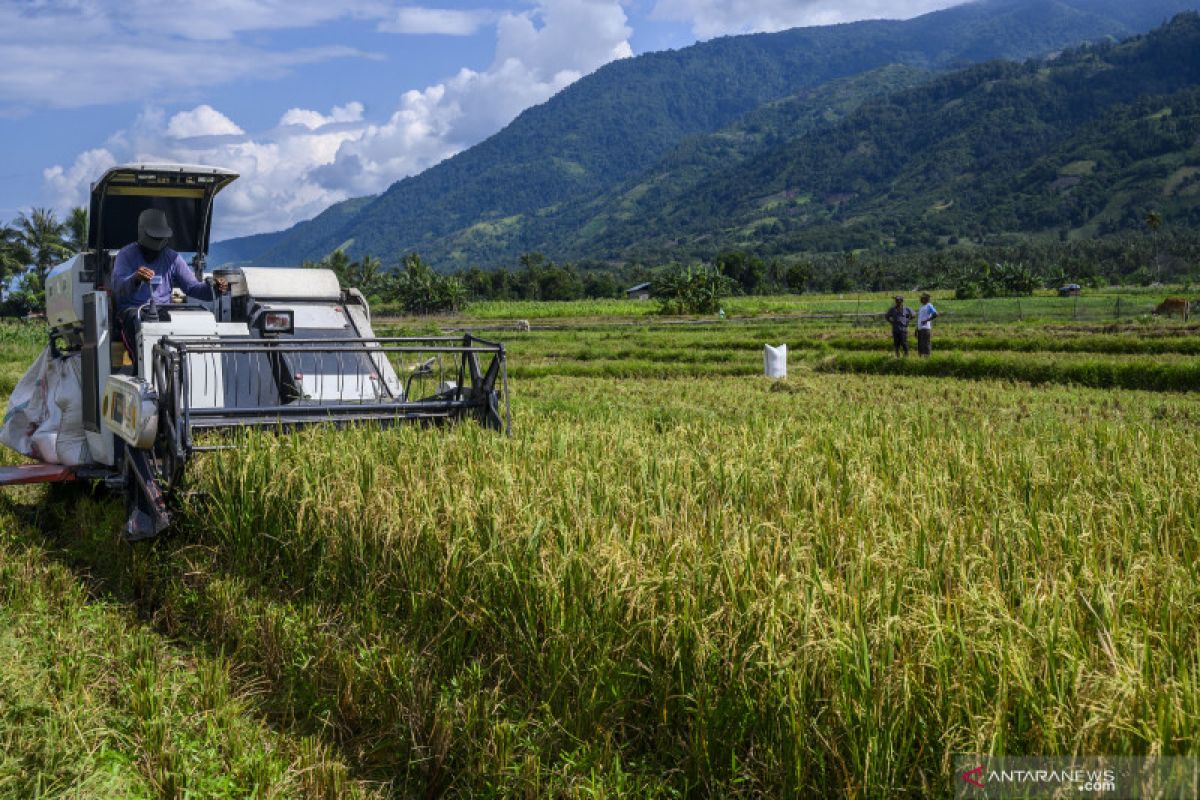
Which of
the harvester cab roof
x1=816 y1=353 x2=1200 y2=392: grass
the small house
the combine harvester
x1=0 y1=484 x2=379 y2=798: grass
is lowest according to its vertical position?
x1=0 y1=484 x2=379 y2=798: grass

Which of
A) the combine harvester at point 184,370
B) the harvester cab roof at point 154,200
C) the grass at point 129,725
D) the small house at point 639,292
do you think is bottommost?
the grass at point 129,725

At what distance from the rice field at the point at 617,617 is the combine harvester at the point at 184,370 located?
540 mm

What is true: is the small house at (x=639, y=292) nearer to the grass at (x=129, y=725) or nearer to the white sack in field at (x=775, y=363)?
the white sack in field at (x=775, y=363)

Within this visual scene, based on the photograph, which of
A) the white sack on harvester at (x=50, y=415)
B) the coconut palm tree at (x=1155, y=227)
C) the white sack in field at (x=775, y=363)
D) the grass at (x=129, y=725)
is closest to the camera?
the grass at (x=129, y=725)

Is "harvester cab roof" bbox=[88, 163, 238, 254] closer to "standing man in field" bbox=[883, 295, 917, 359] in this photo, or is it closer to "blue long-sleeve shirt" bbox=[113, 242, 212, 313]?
"blue long-sleeve shirt" bbox=[113, 242, 212, 313]

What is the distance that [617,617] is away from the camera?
3971 mm

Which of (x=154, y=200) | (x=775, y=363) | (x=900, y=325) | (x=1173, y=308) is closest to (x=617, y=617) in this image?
(x=154, y=200)

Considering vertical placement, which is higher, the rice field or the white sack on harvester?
the white sack on harvester

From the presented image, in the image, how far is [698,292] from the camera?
214 feet

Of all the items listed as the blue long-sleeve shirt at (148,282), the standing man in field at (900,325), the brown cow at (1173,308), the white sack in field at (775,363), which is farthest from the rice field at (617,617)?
the brown cow at (1173,308)

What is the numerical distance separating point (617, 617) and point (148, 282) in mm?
5742

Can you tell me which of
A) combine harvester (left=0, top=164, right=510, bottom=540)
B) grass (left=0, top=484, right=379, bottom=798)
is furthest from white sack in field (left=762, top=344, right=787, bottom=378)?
grass (left=0, top=484, right=379, bottom=798)

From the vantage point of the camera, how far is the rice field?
3.16 m

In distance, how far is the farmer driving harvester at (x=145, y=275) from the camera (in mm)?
7801
